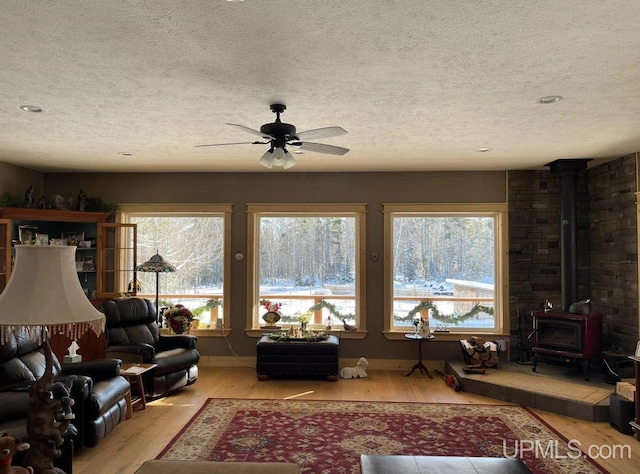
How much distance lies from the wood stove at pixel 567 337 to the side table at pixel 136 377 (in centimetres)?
460

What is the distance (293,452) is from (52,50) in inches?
133

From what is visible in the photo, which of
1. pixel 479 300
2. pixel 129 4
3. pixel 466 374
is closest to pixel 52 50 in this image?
pixel 129 4

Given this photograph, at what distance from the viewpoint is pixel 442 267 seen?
276 inches

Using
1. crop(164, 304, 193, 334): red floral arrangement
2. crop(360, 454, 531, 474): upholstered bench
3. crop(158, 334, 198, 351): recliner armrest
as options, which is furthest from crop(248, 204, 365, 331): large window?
crop(360, 454, 531, 474): upholstered bench

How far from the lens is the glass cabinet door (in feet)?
22.7

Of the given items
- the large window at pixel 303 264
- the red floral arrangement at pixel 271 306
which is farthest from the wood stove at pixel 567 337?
the red floral arrangement at pixel 271 306

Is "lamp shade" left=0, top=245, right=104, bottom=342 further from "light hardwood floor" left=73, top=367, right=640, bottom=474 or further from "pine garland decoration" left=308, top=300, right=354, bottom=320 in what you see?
"pine garland decoration" left=308, top=300, right=354, bottom=320

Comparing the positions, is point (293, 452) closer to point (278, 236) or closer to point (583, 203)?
point (278, 236)

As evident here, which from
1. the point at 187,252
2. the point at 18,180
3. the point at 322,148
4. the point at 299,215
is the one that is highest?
the point at 18,180

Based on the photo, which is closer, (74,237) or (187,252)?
(74,237)

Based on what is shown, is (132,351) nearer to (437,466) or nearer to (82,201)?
(82,201)

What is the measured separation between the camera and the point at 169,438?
14.1 feet

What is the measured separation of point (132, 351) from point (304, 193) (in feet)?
10.3

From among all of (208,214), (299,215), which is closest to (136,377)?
(208,214)
